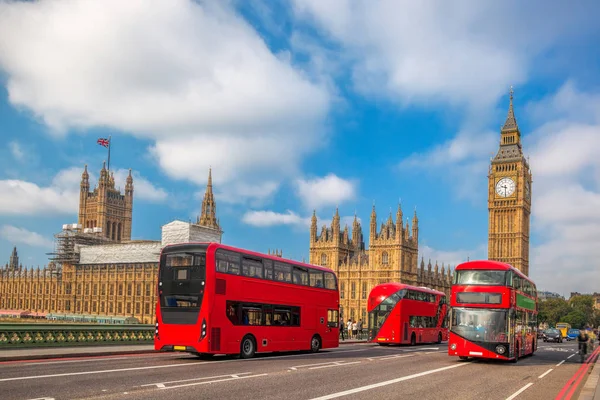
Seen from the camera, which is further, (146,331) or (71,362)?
(146,331)

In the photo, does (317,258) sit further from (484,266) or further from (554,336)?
(484,266)

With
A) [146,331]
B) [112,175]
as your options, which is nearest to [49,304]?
[112,175]

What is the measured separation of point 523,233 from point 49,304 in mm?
92863

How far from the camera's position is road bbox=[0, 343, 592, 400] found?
13.2 metres

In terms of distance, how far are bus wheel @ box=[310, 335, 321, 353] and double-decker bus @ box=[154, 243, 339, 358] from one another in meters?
0.98

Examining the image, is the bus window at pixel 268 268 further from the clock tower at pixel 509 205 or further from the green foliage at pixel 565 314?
the green foliage at pixel 565 314

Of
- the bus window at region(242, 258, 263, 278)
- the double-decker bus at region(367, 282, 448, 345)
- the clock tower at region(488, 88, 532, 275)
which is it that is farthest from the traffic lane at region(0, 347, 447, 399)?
the clock tower at region(488, 88, 532, 275)

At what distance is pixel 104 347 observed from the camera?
26.5 metres

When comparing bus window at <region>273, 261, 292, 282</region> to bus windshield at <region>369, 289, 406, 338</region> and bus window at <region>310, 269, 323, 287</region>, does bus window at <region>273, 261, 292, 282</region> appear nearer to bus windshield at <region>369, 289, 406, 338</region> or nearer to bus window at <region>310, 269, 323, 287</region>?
bus window at <region>310, 269, 323, 287</region>

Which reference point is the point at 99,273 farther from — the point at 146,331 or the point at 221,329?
the point at 221,329

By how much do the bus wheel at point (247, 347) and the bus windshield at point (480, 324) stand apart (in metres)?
7.70

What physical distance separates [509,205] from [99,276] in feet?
248

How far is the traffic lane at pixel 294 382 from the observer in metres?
13.1

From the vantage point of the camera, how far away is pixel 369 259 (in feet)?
309
